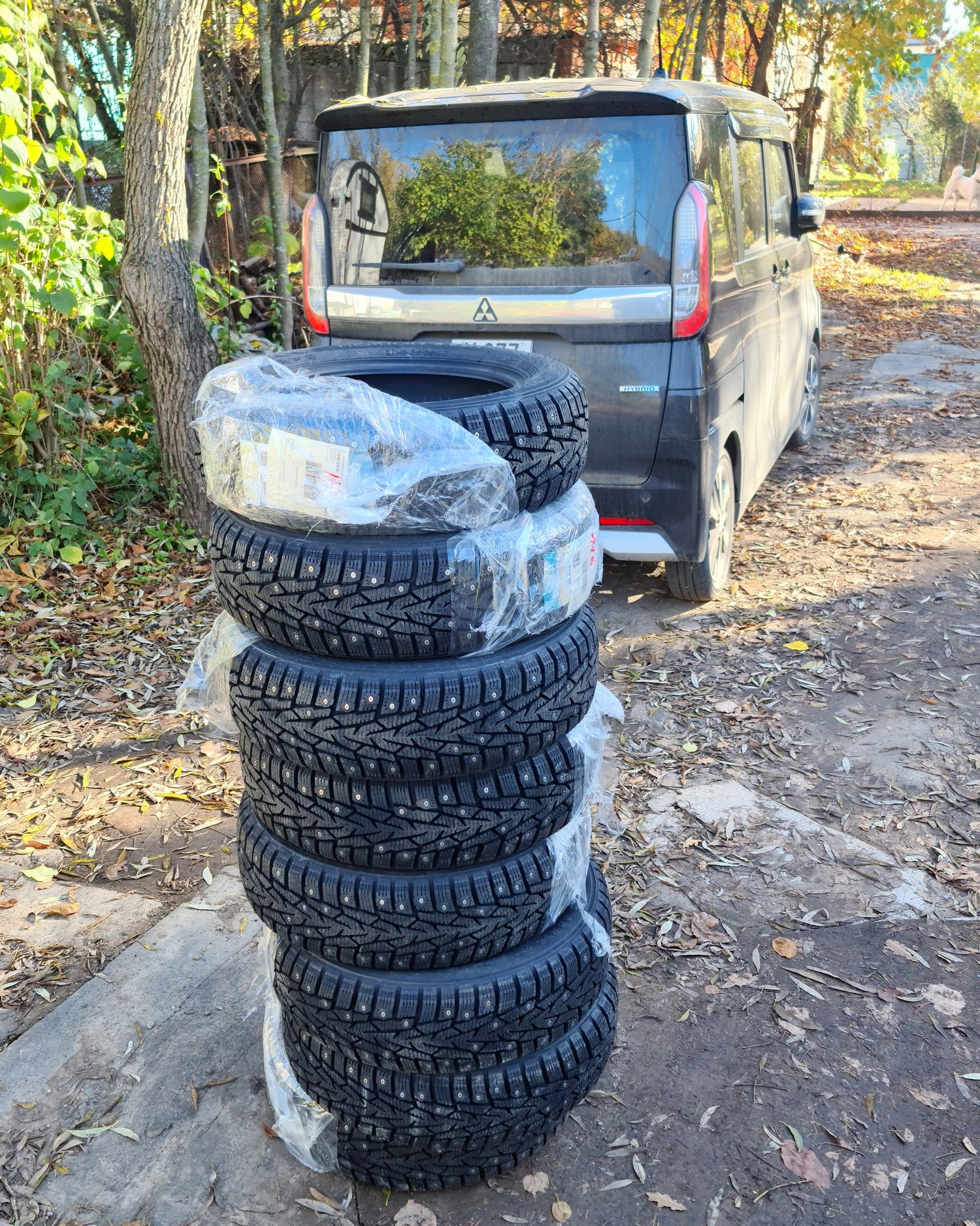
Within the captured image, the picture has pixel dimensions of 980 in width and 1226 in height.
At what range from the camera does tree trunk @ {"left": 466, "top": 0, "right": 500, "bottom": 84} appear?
991 centimetres

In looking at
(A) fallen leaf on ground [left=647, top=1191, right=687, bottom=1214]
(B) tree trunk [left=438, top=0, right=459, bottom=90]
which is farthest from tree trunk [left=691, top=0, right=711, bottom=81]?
(A) fallen leaf on ground [left=647, top=1191, right=687, bottom=1214]

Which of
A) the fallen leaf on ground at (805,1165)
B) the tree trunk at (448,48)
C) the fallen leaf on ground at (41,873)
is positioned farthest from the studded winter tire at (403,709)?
the tree trunk at (448,48)

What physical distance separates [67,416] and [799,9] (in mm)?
18606

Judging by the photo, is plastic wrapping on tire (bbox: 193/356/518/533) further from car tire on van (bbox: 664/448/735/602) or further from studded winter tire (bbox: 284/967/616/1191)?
car tire on van (bbox: 664/448/735/602)

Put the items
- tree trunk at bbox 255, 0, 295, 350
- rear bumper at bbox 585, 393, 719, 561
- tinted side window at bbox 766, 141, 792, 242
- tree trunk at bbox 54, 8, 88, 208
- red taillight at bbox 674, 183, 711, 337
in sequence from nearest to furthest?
red taillight at bbox 674, 183, 711, 337, rear bumper at bbox 585, 393, 719, 561, tinted side window at bbox 766, 141, 792, 242, tree trunk at bbox 54, 8, 88, 208, tree trunk at bbox 255, 0, 295, 350

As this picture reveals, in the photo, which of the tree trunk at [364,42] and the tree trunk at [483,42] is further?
the tree trunk at [483,42]

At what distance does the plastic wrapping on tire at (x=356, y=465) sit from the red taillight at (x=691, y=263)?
2690 mm

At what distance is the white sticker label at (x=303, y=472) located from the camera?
2.05m

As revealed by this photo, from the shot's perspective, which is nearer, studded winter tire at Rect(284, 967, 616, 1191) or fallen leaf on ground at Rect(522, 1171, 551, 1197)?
studded winter tire at Rect(284, 967, 616, 1191)

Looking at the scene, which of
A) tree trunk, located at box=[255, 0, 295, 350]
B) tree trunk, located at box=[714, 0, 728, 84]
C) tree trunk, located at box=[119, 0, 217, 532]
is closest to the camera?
tree trunk, located at box=[119, 0, 217, 532]

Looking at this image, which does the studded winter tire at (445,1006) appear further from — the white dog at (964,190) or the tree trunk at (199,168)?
the white dog at (964,190)

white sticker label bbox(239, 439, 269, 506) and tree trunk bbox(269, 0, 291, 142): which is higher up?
tree trunk bbox(269, 0, 291, 142)

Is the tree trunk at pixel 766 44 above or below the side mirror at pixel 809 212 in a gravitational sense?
above

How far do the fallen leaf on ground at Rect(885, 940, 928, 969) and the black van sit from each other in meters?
2.16
